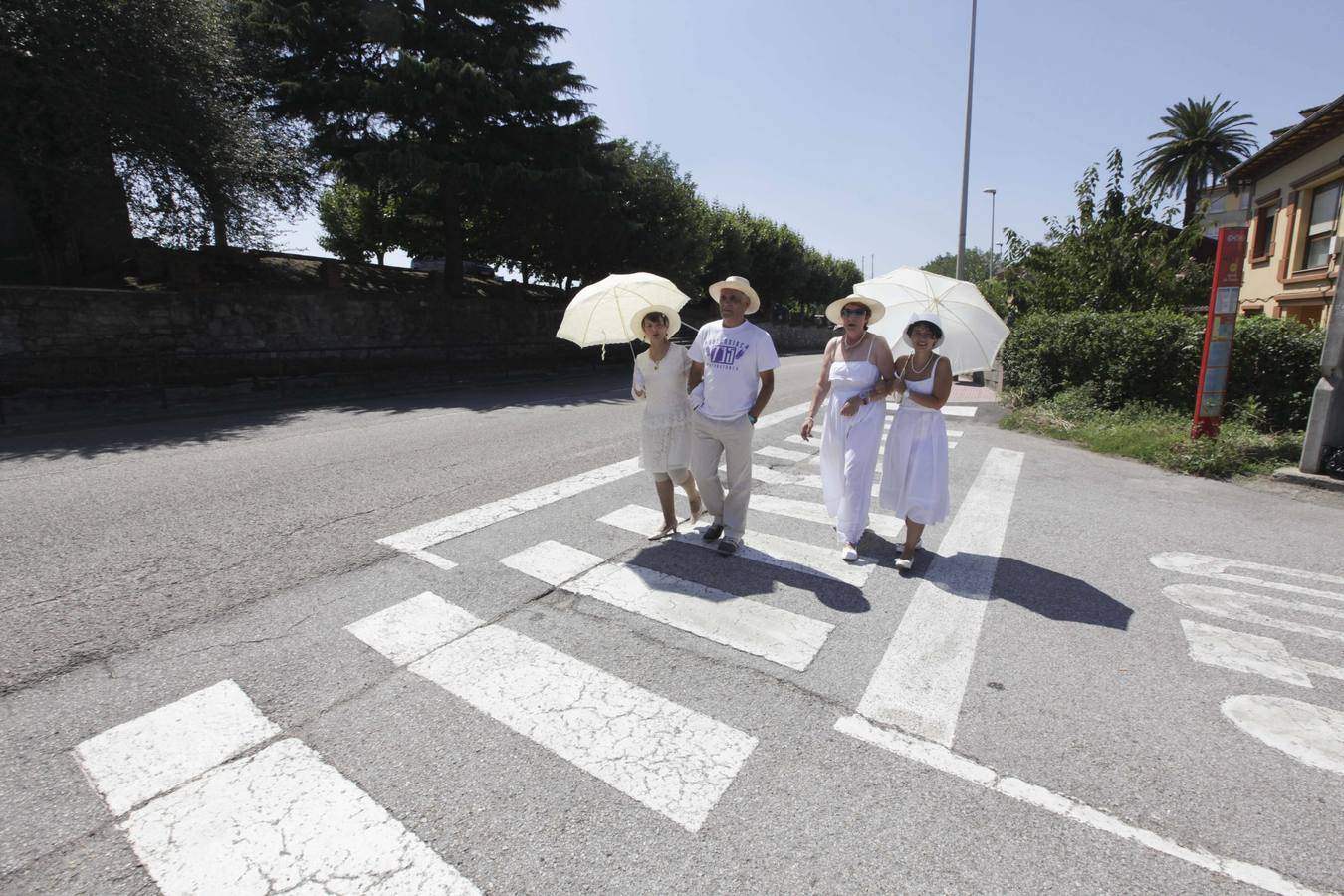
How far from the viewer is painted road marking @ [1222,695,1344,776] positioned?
101 inches

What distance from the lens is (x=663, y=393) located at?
462 cm

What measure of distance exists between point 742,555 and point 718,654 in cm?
143

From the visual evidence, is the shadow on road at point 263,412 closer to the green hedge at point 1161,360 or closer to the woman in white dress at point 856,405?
the woman in white dress at point 856,405

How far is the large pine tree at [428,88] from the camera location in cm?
1622

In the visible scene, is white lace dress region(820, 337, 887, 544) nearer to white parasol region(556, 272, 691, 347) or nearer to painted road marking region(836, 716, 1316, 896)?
white parasol region(556, 272, 691, 347)

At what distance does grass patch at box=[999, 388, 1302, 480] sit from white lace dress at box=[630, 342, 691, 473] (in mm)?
6949

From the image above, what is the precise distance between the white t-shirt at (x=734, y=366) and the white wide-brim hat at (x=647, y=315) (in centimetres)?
31

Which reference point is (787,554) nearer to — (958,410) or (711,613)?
(711,613)

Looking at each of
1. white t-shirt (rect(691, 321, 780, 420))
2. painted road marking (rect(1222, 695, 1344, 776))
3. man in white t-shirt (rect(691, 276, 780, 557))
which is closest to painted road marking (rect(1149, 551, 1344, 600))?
painted road marking (rect(1222, 695, 1344, 776))

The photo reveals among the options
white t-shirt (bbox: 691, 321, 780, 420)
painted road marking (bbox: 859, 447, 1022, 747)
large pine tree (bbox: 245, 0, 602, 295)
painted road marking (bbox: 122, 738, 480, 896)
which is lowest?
painted road marking (bbox: 122, 738, 480, 896)

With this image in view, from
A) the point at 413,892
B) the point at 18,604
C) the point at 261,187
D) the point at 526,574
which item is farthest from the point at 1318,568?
the point at 261,187

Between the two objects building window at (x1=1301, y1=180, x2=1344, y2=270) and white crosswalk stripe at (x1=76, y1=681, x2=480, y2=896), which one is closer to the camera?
white crosswalk stripe at (x1=76, y1=681, x2=480, y2=896)

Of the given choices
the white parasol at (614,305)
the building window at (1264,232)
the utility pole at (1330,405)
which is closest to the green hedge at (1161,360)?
the utility pole at (1330,405)

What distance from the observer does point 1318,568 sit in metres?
4.73
